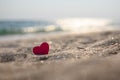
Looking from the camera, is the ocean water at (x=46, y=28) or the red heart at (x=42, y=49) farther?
the ocean water at (x=46, y=28)

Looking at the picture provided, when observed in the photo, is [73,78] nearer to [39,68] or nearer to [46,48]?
[39,68]

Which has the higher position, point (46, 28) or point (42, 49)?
point (42, 49)

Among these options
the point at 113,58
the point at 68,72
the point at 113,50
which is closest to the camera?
the point at 68,72

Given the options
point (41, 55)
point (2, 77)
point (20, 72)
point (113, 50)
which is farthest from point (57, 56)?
point (2, 77)

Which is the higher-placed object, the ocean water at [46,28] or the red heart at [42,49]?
the red heart at [42,49]

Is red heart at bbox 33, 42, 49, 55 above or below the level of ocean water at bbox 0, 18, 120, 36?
above

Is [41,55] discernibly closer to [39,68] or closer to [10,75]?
[39,68]

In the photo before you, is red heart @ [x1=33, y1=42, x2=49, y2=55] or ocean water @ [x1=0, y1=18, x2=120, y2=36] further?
ocean water @ [x1=0, y1=18, x2=120, y2=36]

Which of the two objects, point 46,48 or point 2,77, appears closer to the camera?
point 2,77

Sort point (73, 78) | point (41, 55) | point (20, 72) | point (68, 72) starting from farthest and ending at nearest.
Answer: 1. point (41, 55)
2. point (20, 72)
3. point (68, 72)
4. point (73, 78)

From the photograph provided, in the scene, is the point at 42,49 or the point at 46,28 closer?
the point at 42,49
